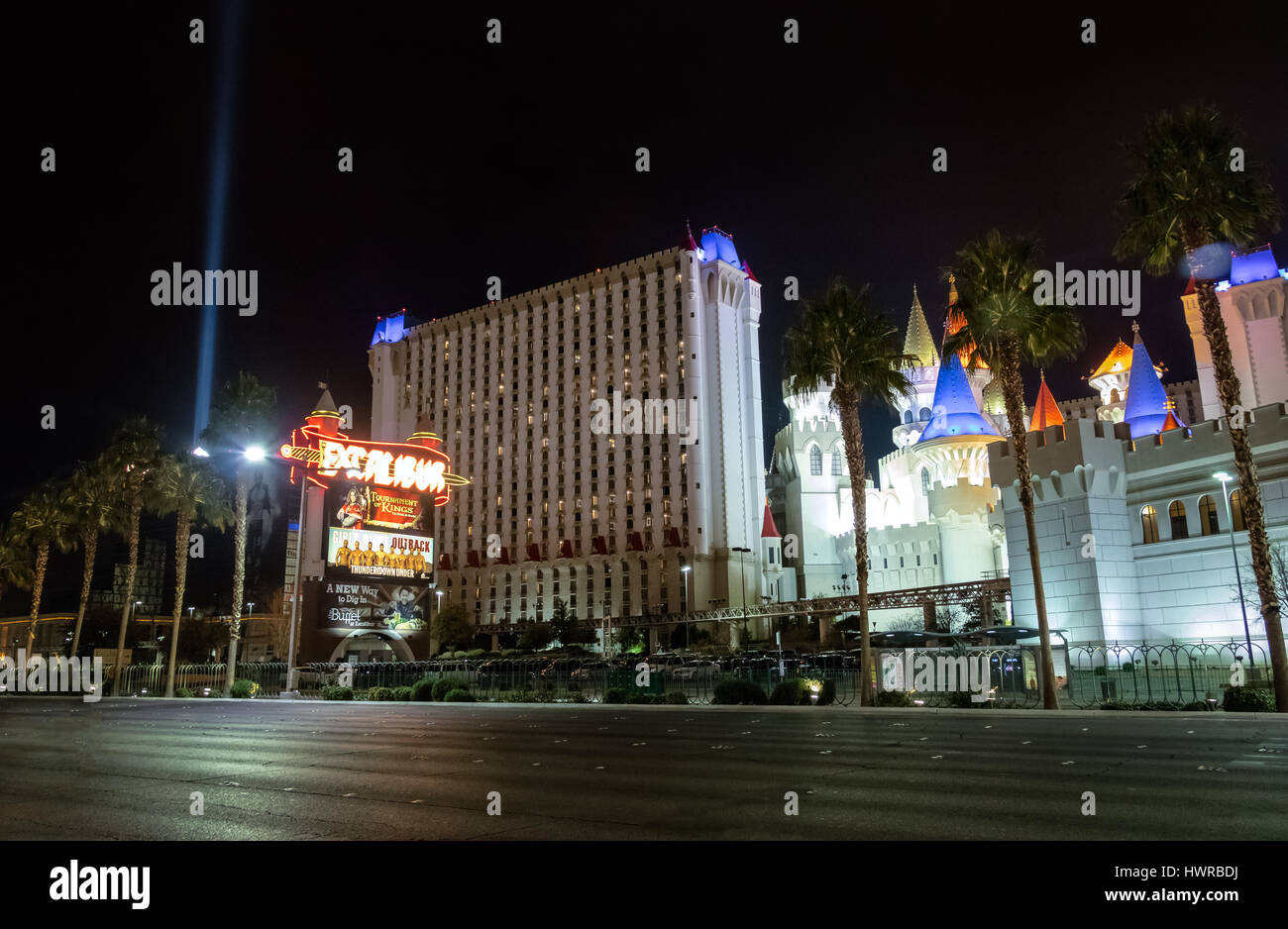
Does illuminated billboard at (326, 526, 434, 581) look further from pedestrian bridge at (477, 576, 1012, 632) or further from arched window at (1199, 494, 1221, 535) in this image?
arched window at (1199, 494, 1221, 535)

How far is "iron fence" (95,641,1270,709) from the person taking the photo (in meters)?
28.4

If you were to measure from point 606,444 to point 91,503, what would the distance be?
66003 millimetres

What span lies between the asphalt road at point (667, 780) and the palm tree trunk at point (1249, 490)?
8.92ft

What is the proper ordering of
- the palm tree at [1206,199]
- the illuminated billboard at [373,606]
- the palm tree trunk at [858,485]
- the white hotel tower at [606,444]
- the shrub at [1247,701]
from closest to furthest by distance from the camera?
the shrub at [1247,701] < the palm tree at [1206,199] < the palm tree trunk at [858,485] < the illuminated billboard at [373,606] < the white hotel tower at [606,444]

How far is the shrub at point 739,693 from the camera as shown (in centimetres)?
3047

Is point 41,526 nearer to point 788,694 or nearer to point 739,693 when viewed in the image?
point 739,693

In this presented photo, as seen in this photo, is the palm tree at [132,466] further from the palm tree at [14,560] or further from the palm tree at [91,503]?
the palm tree at [14,560]

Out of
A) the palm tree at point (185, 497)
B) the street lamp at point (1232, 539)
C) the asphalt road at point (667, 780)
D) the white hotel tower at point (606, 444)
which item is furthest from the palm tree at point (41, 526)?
the street lamp at point (1232, 539)

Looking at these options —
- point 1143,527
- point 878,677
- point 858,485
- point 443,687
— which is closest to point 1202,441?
point 1143,527

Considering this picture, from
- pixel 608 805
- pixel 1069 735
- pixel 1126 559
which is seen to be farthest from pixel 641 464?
pixel 608 805

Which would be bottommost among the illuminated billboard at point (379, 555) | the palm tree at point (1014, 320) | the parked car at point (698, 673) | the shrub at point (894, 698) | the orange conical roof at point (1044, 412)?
the shrub at point (894, 698)

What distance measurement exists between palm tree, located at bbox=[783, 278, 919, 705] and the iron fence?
9.96ft

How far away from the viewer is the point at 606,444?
114 m
